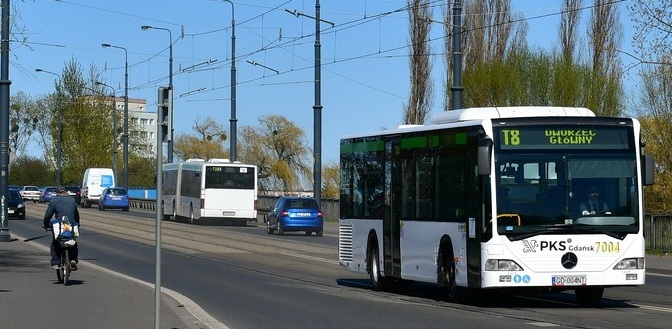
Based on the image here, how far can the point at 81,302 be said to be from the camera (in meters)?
18.6

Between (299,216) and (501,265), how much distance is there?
3216 cm

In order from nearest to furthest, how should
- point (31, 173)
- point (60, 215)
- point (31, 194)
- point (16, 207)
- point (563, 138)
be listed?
1. point (563, 138)
2. point (60, 215)
3. point (16, 207)
4. point (31, 194)
5. point (31, 173)

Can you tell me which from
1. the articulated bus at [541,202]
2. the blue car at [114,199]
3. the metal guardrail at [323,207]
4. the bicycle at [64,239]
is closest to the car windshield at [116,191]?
the blue car at [114,199]

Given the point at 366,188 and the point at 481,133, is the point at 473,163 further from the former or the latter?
the point at 366,188

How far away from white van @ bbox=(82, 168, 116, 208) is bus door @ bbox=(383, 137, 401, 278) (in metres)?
71.7

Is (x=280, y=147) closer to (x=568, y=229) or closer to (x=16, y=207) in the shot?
(x=16, y=207)

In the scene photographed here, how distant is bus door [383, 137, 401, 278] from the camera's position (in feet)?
72.0

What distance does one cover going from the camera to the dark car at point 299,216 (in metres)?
50.1

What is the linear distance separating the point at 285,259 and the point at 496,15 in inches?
1426

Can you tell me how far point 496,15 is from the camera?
2675 inches

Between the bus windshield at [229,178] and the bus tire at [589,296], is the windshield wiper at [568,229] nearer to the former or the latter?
the bus tire at [589,296]

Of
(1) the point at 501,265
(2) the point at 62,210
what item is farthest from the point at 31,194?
(1) the point at 501,265

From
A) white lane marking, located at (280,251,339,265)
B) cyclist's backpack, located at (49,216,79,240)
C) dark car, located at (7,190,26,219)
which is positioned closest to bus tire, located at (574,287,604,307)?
cyclist's backpack, located at (49,216,79,240)

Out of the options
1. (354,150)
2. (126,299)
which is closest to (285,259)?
(354,150)
